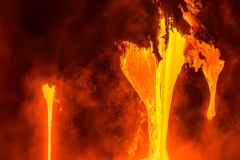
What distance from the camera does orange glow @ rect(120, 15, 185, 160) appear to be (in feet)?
17.5

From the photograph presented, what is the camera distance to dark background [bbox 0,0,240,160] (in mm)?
5316

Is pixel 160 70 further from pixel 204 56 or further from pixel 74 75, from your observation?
pixel 74 75

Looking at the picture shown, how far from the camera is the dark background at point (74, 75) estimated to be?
5.32m

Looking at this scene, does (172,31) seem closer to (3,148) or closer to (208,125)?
(208,125)

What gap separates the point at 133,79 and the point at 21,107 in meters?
1.03

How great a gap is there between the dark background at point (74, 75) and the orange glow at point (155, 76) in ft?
0.21

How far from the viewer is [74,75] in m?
5.33

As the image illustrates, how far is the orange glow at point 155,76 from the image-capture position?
17.5 feet

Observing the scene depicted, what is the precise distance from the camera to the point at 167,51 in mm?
5332

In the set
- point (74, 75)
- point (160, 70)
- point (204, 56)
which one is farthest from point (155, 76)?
point (74, 75)

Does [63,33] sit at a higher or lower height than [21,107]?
higher

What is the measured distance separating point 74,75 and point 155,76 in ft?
2.38

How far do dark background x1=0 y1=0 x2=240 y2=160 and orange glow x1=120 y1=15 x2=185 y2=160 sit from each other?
6cm

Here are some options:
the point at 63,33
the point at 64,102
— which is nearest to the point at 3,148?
the point at 64,102
